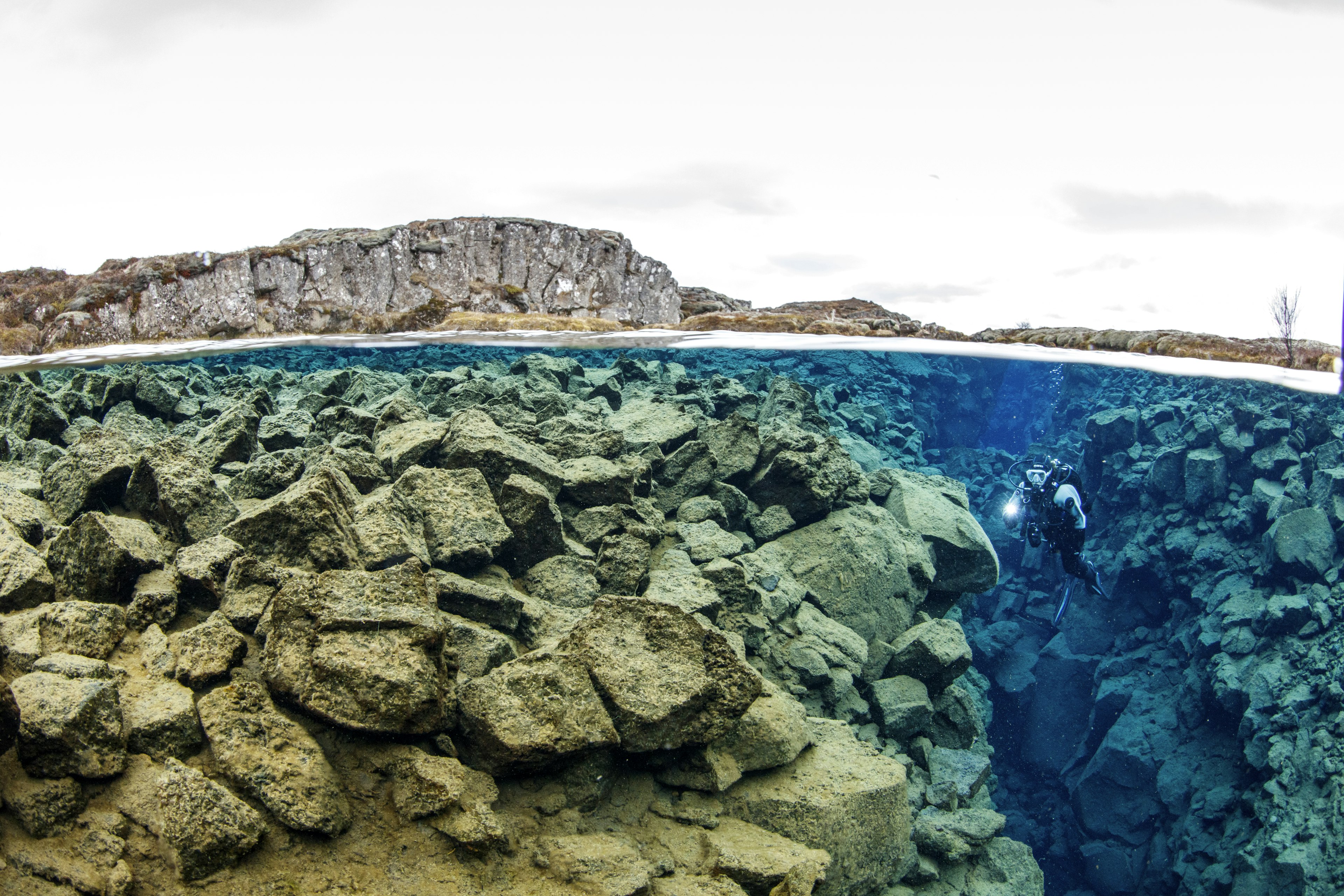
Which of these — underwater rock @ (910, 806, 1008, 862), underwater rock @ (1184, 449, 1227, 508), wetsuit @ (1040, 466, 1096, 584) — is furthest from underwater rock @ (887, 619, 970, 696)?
wetsuit @ (1040, 466, 1096, 584)

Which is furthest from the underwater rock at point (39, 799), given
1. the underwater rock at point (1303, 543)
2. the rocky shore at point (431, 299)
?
the underwater rock at point (1303, 543)

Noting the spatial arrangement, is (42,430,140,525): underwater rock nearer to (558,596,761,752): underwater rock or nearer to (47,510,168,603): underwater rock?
(47,510,168,603): underwater rock

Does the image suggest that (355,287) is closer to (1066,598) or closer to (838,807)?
(1066,598)

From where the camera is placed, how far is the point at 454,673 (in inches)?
147

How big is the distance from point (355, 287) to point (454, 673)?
18.0 meters

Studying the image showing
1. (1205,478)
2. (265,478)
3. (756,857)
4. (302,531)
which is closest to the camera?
(756,857)

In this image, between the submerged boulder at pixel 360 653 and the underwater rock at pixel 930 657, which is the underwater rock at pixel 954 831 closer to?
the underwater rock at pixel 930 657

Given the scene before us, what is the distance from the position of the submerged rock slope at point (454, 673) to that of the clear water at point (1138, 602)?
0.79 m

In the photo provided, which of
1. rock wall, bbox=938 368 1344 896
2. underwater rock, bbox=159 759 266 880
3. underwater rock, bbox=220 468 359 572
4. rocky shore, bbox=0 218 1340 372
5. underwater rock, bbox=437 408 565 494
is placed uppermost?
rocky shore, bbox=0 218 1340 372

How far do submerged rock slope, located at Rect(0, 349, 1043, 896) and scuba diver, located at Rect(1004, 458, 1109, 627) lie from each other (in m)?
7.05

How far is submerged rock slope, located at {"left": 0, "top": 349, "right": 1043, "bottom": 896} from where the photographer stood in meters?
2.99

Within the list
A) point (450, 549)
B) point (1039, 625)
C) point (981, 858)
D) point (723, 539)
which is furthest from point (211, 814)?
point (1039, 625)

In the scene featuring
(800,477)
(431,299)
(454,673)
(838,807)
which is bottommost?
(838,807)

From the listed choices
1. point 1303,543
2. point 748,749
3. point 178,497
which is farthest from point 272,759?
point 1303,543
